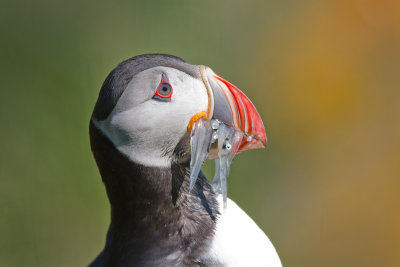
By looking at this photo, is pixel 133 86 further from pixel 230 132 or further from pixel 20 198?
pixel 20 198

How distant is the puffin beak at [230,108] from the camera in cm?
217

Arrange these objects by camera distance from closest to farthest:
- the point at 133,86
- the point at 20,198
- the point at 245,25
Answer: the point at 133,86 < the point at 20,198 < the point at 245,25

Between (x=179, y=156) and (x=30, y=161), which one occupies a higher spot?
(x=179, y=156)

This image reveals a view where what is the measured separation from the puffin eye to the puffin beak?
15cm

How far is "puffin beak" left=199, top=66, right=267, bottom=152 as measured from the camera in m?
2.17

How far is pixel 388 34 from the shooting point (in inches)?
271

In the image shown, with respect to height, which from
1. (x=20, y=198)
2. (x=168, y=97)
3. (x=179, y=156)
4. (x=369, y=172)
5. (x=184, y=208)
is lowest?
(x=20, y=198)

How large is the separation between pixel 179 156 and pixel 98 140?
284 mm

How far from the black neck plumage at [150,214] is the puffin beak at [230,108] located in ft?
0.81

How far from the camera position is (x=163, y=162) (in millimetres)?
2193

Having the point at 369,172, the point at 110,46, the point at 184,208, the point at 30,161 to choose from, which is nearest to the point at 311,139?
the point at 369,172

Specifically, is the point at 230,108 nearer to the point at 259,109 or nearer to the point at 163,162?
the point at 163,162

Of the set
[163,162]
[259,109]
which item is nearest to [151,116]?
[163,162]

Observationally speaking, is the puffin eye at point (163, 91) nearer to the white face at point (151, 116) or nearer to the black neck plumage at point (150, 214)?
the white face at point (151, 116)
